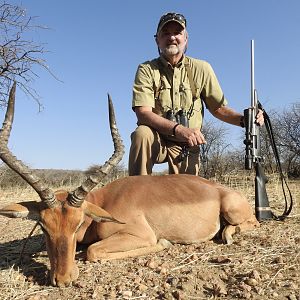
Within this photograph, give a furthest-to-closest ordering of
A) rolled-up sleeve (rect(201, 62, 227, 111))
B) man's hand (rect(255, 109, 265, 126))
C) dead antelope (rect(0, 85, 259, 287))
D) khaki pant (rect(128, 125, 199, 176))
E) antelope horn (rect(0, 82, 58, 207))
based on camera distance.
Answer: rolled-up sleeve (rect(201, 62, 227, 111)) < khaki pant (rect(128, 125, 199, 176)) < man's hand (rect(255, 109, 265, 126)) < antelope horn (rect(0, 82, 58, 207)) < dead antelope (rect(0, 85, 259, 287))

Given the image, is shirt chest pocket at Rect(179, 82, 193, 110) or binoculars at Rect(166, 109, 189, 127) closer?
binoculars at Rect(166, 109, 189, 127)

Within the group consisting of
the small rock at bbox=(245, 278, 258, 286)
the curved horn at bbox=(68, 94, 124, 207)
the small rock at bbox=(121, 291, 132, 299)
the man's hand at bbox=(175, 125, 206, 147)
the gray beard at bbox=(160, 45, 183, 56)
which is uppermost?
the gray beard at bbox=(160, 45, 183, 56)

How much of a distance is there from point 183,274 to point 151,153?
2742mm

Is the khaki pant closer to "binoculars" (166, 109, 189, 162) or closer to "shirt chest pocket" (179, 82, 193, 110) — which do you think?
"binoculars" (166, 109, 189, 162)

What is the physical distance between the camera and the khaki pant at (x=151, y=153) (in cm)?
602

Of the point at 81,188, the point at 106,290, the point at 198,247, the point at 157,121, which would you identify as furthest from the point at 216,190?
the point at 106,290

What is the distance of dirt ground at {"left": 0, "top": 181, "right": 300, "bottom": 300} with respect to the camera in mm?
3215

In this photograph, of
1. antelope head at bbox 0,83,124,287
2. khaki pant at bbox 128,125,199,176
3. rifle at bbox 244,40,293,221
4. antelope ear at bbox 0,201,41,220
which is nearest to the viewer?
antelope head at bbox 0,83,124,287

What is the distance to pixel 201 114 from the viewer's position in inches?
263

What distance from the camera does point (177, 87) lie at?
251 inches

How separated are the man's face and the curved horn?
7.74 feet

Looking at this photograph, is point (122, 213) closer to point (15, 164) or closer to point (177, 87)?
point (15, 164)

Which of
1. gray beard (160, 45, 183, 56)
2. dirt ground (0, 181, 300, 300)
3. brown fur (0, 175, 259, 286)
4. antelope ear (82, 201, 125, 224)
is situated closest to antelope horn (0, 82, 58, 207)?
brown fur (0, 175, 259, 286)

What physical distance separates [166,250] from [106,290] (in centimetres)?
123
